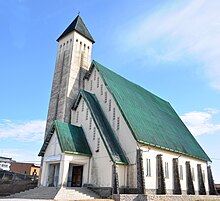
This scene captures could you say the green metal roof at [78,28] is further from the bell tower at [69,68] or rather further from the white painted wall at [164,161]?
the white painted wall at [164,161]

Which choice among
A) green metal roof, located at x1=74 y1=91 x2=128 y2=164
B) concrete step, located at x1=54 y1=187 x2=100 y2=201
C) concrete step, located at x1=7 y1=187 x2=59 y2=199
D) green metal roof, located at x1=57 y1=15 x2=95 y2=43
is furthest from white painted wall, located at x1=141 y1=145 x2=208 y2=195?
green metal roof, located at x1=57 y1=15 x2=95 y2=43

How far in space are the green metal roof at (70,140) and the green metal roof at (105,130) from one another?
7.56 feet

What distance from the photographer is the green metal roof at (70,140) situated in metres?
20.0

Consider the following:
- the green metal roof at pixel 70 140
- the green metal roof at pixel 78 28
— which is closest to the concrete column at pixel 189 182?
the green metal roof at pixel 70 140

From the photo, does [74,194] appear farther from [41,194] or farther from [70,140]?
[70,140]

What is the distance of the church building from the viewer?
64.7ft

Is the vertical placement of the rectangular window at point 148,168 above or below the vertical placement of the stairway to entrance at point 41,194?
above

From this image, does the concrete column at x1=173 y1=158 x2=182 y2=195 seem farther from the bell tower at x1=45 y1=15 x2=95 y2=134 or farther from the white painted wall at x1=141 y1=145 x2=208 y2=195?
the bell tower at x1=45 y1=15 x2=95 y2=134

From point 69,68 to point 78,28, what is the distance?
21.9ft

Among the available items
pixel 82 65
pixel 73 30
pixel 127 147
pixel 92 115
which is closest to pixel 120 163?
pixel 127 147

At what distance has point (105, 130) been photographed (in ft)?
72.2

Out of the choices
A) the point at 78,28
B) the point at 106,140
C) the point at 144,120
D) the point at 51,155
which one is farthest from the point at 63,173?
the point at 78,28

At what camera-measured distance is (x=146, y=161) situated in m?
20.9

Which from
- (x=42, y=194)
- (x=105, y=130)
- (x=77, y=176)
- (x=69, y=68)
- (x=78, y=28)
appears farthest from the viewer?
(x=78, y=28)
